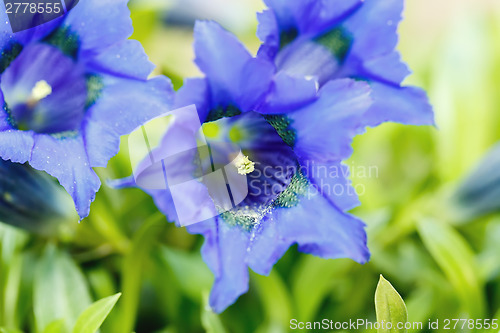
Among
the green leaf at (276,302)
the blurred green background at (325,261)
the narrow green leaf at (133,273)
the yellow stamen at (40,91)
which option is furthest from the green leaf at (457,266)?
the yellow stamen at (40,91)

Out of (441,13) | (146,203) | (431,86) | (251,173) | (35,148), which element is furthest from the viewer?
(441,13)

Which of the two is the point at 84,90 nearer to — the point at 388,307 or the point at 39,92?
the point at 39,92

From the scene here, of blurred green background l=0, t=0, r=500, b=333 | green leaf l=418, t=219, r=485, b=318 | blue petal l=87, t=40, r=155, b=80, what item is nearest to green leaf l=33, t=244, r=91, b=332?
blurred green background l=0, t=0, r=500, b=333

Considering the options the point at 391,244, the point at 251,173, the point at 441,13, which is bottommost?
the point at 441,13

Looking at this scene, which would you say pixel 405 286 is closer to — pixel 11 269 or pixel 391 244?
pixel 391 244

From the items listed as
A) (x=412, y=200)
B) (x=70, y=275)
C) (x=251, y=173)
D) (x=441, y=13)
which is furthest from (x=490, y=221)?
(x=441, y=13)

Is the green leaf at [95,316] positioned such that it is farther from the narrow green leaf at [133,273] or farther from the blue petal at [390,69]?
the blue petal at [390,69]
